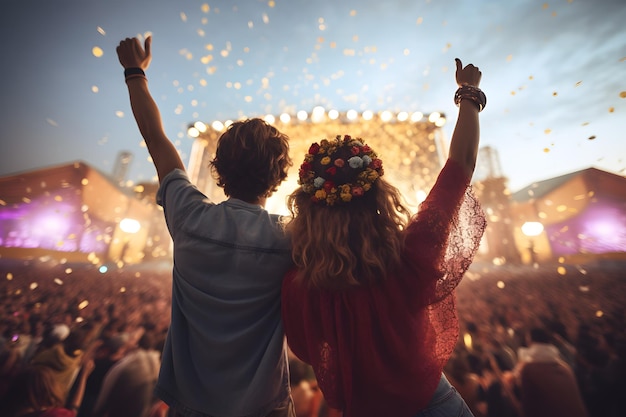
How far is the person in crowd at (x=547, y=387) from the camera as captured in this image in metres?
2.53

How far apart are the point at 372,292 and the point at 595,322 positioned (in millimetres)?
5429

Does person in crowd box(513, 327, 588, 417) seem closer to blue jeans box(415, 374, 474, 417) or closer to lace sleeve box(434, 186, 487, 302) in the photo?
blue jeans box(415, 374, 474, 417)

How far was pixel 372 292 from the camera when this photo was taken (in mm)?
944

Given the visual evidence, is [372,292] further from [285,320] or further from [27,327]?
[27,327]

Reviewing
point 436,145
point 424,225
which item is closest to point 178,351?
point 424,225

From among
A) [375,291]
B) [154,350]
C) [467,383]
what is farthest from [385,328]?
[154,350]

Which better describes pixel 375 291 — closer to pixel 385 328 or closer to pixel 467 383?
pixel 385 328

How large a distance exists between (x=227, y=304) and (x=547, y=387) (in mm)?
3699

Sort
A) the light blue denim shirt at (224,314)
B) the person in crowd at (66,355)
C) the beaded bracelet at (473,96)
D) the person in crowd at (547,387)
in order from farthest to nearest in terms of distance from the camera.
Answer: the person in crowd at (66,355) < the person in crowd at (547,387) < the beaded bracelet at (473,96) < the light blue denim shirt at (224,314)

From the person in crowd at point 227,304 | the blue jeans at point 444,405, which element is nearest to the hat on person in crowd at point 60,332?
the person in crowd at point 227,304

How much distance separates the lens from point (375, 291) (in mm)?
935

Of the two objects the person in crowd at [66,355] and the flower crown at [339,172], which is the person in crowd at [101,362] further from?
the flower crown at [339,172]

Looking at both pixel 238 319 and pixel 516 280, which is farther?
pixel 516 280

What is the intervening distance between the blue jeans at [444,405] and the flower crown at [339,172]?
876 mm
